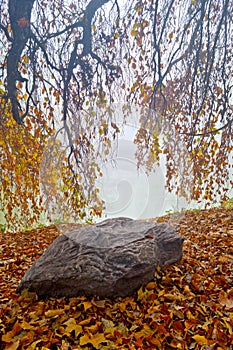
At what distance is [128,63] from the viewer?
1.65 m

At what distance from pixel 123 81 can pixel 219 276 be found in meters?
1.11

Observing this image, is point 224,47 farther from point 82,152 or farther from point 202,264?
point 202,264

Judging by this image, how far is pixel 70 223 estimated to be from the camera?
1.61m

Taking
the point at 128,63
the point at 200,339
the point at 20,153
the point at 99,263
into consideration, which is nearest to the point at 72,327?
the point at 99,263

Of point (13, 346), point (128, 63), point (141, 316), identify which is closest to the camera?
point (13, 346)

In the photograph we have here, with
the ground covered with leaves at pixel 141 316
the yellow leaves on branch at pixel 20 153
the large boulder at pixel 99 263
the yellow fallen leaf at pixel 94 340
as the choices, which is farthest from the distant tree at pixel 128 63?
the yellow fallen leaf at pixel 94 340

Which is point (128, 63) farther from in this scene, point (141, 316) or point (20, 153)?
point (141, 316)

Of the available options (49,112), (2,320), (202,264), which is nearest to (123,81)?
(49,112)

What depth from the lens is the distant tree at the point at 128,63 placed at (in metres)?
1.57

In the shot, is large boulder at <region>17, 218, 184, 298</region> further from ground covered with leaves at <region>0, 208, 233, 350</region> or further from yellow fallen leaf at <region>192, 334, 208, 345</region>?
yellow fallen leaf at <region>192, 334, 208, 345</region>

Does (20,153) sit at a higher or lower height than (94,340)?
higher

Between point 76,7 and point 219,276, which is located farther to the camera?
point 76,7

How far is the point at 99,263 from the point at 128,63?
114 cm

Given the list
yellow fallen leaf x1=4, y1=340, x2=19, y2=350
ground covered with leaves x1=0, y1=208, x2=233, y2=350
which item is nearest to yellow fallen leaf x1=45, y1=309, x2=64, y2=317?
ground covered with leaves x1=0, y1=208, x2=233, y2=350
